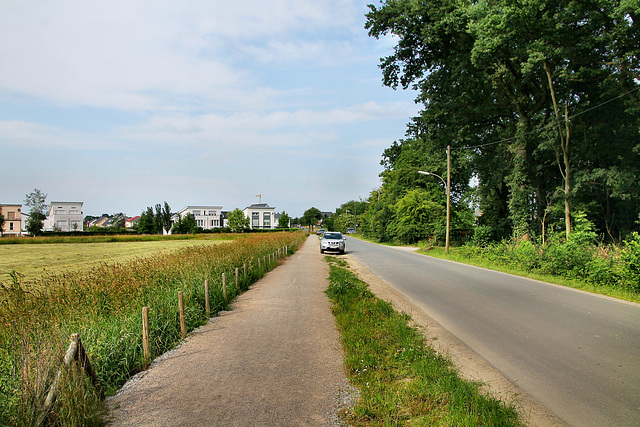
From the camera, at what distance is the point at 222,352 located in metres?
5.52

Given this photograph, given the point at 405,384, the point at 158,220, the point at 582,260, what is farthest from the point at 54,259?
the point at 158,220

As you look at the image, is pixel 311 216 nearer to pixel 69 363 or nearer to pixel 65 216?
pixel 65 216

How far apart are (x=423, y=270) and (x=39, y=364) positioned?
1535cm

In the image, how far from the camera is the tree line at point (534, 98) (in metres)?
16.4

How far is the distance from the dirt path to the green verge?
0.27 metres

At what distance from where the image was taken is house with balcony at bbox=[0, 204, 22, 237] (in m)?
91.8

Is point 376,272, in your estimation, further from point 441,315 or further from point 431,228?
point 431,228

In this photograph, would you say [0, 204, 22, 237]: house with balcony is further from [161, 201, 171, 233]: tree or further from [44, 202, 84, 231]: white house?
[161, 201, 171, 233]: tree

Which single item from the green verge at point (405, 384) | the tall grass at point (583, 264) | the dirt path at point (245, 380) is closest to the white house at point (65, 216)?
the tall grass at point (583, 264)

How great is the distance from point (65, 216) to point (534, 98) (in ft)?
407

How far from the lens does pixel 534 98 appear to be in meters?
22.2

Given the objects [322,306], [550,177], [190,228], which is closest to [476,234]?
[550,177]

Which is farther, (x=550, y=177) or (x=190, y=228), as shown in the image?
(x=190, y=228)

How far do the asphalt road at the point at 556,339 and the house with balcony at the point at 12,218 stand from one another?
114 meters
